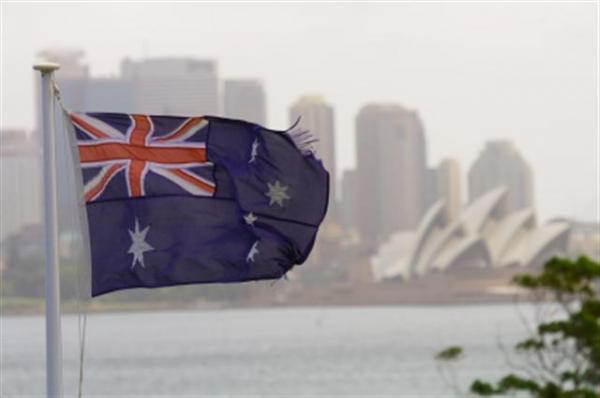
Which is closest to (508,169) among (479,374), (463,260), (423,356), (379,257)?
(379,257)

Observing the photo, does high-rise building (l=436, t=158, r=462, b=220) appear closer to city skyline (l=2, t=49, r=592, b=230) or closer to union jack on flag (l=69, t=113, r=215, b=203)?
city skyline (l=2, t=49, r=592, b=230)

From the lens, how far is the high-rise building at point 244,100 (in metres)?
95.0

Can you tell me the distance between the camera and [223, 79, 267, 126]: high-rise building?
95000mm

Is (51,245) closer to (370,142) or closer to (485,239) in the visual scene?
(485,239)

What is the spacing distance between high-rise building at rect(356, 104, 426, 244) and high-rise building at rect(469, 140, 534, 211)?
2594 millimetres

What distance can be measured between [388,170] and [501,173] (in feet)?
17.7

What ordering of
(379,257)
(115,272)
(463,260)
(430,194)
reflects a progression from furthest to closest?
(430,194) < (379,257) < (463,260) < (115,272)

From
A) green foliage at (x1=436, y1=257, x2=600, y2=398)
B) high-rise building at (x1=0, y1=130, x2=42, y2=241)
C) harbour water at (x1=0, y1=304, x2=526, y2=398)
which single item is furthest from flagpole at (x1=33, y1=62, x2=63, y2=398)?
high-rise building at (x1=0, y1=130, x2=42, y2=241)

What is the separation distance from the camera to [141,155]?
8258 mm

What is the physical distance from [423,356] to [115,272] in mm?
50730

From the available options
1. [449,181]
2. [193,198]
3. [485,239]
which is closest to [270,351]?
[485,239]

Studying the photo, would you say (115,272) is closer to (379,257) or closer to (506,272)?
(506,272)

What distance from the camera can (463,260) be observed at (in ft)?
225

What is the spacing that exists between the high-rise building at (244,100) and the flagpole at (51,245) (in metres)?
85.6
